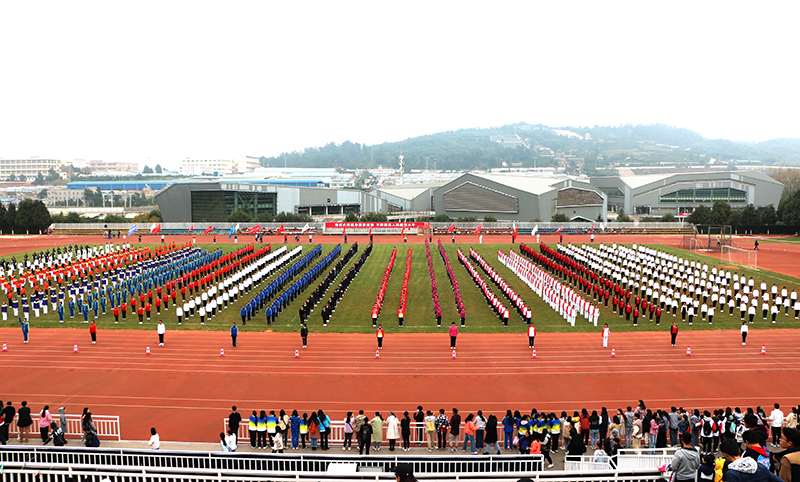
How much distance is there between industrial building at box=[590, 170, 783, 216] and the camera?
2842 inches

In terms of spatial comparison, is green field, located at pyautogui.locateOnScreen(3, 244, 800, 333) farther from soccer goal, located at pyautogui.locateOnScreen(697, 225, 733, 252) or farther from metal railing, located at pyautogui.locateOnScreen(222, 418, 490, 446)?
soccer goal, located at pyautogui.locateOnScreen(697, 225, 733, 252)

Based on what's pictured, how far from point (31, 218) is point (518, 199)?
5338cm

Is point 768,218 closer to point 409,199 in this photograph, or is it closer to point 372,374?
point 409,199

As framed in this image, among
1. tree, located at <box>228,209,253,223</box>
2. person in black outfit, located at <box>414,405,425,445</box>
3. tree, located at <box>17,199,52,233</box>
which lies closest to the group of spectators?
person in black outfit, located at <box>414,405,425,445</box>

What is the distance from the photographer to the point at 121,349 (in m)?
16.8

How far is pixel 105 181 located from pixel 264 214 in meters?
89.7

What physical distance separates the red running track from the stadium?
2.8 inches

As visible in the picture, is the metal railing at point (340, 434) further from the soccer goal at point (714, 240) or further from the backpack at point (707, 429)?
the soccer goal at point (714, 240)

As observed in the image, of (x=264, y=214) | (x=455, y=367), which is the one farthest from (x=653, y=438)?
(x=264, y=214)

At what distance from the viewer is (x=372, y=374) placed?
573 inches

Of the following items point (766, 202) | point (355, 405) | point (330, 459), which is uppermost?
point (766, 202)

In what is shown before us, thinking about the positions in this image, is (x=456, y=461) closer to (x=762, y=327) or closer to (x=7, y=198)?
(x=762, y=327)

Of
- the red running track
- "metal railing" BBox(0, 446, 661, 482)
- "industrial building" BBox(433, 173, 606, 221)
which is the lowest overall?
the red running track

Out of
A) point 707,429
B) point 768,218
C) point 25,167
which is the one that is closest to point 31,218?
point 707,429
